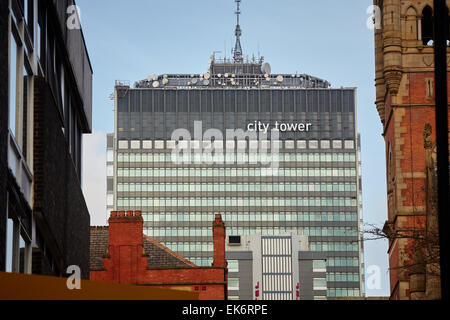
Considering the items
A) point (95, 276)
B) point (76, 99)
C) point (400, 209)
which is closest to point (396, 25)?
point (400, 209)

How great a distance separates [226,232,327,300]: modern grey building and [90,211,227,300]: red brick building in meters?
129

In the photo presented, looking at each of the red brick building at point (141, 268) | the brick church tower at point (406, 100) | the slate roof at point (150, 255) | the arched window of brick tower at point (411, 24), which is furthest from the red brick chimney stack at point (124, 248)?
the arched window of brick tower at point (411, 24)

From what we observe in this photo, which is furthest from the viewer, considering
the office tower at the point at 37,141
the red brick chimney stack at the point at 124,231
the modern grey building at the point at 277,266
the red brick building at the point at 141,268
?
the modern grey building at the point at 277,266

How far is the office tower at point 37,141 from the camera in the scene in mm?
18703

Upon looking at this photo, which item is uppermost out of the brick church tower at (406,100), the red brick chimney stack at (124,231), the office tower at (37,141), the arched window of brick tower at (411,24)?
the arched window of brick tower at (411,24)

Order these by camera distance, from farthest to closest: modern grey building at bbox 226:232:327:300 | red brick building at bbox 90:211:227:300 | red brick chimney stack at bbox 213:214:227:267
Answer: modern grey building at bbox 226:232:327:300 < red brick chimney stack at bbox 213:214:227:267 < red brick building at bbox 90:211:227:300

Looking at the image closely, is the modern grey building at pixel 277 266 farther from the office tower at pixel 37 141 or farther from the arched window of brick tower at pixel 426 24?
the office tower at pixel 37 141

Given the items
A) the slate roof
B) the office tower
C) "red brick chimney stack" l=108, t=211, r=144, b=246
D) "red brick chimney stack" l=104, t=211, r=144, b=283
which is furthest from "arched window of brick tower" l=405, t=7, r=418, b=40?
the office tower

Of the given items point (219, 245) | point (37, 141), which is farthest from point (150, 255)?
point (37, 141)

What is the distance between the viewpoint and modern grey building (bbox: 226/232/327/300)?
19275 centimetres

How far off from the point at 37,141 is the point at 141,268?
135ft

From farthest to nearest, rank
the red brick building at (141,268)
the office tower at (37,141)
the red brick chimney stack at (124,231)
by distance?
1. the red brick chimney stack at (124,231)
2. the red brick building at (141,268)
3. the office tower at (37,141)

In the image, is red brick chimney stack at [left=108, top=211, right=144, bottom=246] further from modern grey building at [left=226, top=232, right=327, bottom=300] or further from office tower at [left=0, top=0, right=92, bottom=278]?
modern grey building at [left=226, top=232, right=327, bottom=300]

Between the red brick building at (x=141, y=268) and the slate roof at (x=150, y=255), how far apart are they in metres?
0.10
